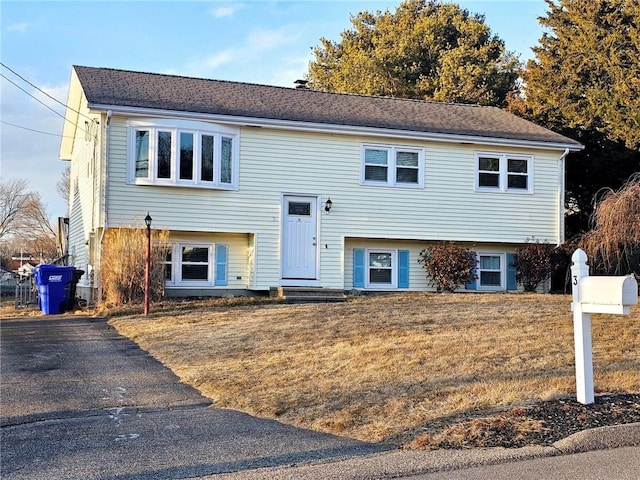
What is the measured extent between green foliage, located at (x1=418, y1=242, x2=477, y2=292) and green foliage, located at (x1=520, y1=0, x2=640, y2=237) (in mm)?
6622

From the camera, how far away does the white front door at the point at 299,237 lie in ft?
63.4

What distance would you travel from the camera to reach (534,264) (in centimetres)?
2052

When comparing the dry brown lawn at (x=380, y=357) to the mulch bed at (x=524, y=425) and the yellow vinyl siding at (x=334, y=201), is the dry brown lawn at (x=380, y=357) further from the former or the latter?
the yellow vinyl siding at (x=334, y=201)

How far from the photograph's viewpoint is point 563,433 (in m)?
6.23

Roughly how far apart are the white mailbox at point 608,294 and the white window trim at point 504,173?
1371 cm

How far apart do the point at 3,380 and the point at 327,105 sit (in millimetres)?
14100

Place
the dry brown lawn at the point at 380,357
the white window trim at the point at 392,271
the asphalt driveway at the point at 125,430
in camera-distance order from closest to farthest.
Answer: the asphalt driveway at the point at 125,430
the dry brown lawn at the point at 380,357
the white window trim at the point at 392,271

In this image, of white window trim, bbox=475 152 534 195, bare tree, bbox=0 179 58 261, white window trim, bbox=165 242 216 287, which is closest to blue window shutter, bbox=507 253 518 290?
white window trim, bbox=475 152 534 195

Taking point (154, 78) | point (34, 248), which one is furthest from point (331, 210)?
point (34, 248)

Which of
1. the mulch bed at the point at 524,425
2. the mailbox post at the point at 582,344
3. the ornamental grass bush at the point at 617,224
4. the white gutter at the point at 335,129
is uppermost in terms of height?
the white gutter at the point at 335,129

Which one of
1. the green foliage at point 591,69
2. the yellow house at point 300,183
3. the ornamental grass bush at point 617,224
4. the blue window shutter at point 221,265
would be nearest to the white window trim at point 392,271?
the yellow house at point 300,183

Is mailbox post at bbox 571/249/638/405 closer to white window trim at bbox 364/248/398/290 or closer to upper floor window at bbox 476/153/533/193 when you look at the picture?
white window trim at bbox 364/248/398/290

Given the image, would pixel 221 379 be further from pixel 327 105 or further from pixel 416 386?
pixel 327 105

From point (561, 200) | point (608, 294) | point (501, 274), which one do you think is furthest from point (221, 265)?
point (608, 294)
